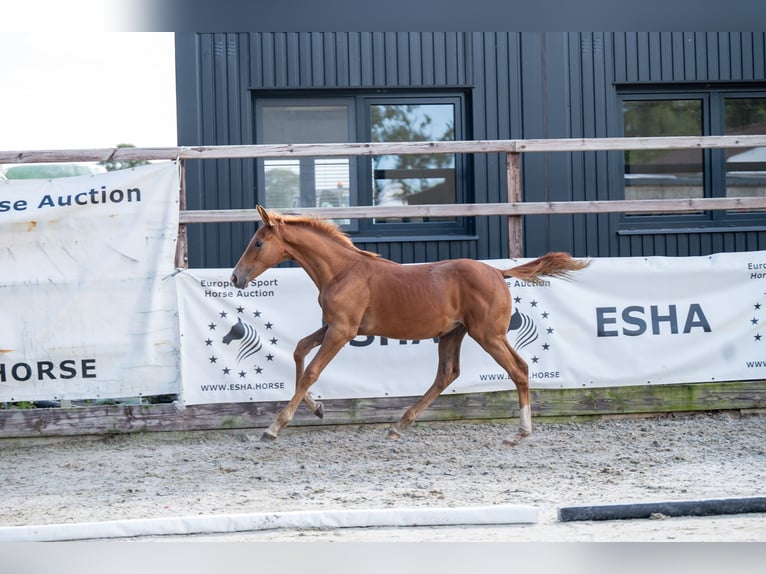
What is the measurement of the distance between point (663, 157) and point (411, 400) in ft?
14.9

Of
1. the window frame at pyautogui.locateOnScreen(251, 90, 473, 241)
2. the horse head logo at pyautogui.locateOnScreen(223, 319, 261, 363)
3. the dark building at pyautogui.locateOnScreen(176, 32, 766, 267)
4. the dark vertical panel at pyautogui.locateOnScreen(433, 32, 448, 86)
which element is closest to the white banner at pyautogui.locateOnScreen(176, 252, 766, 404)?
the horse head logo at pyautogui.locateOnScreen(223, 319, 261, 363)

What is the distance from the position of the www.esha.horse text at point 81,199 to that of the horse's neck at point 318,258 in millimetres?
1570

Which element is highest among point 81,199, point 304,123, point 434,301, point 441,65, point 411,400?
point 441,65

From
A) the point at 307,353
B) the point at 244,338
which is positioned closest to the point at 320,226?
the point at 307,353

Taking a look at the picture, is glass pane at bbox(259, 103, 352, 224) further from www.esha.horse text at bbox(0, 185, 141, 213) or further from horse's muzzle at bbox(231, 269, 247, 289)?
horse's muzzle at bbox(231, 269, 247, 289)

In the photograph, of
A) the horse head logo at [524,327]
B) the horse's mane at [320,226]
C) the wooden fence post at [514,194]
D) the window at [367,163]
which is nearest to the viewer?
the horse's mane at [320,226]

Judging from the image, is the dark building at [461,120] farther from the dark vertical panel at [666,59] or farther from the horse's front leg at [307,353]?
the horse's front leg at [307,353]

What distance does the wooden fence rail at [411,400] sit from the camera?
7352 millimetres

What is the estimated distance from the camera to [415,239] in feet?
30.6

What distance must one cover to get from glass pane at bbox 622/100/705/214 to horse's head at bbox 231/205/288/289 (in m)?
4.77

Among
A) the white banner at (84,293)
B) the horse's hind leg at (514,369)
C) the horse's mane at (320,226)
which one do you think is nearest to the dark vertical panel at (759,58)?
the horse's hind leg at (514,369)

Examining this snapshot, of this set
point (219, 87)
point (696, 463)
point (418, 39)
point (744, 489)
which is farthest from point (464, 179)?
point (744, 489)

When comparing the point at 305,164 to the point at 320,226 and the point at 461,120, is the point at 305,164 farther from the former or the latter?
the point at 320,226

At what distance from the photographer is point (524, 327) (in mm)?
7695
